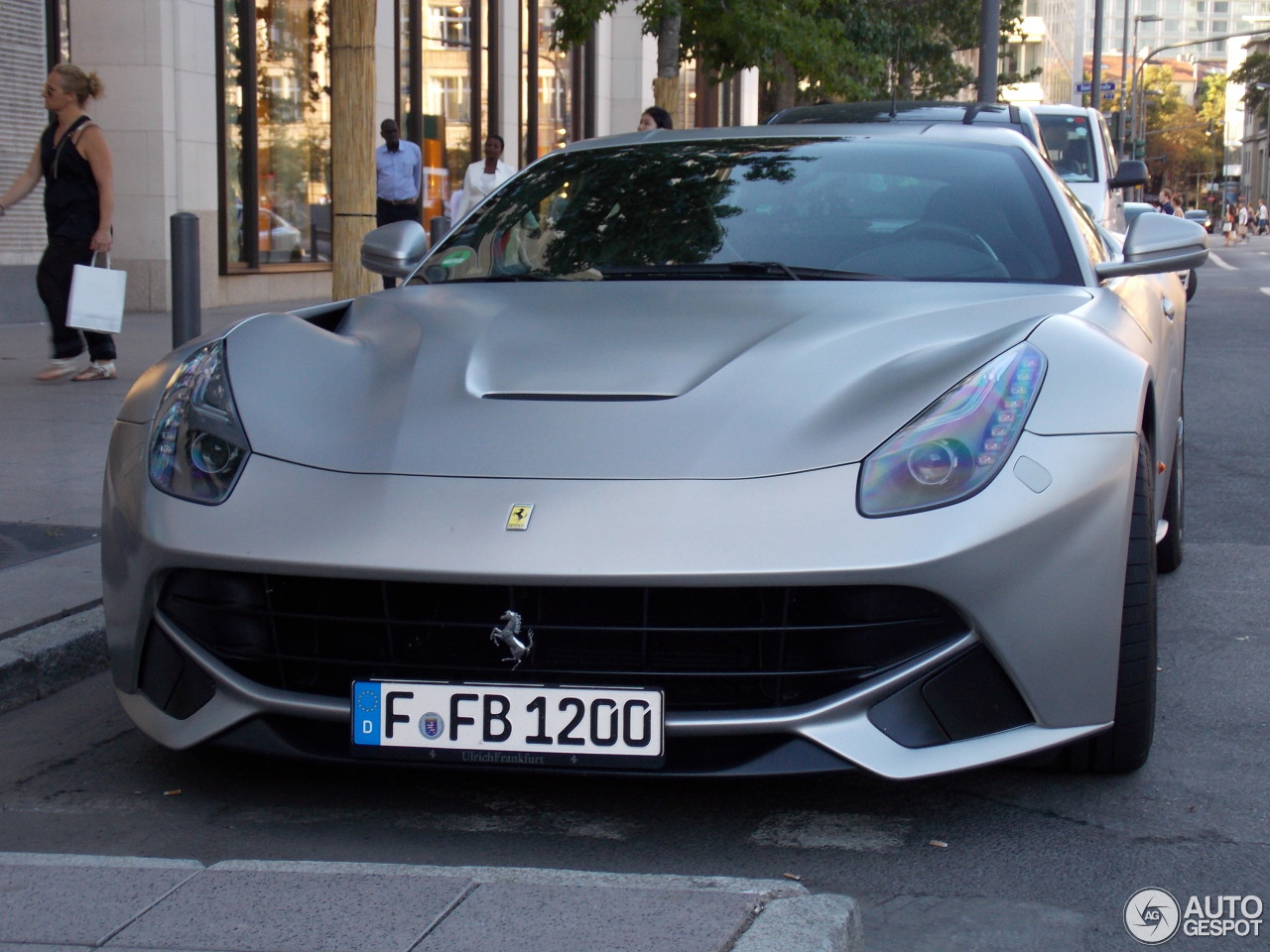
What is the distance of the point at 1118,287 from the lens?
13.2 ft

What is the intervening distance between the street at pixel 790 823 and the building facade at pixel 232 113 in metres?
9.22

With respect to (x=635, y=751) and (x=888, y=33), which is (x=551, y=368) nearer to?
(x=635, y=751)

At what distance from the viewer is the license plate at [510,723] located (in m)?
2.75

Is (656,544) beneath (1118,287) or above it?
beneath

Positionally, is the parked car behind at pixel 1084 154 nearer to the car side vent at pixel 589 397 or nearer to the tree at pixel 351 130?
the tree at pixel 351 130

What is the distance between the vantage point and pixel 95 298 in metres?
8.25

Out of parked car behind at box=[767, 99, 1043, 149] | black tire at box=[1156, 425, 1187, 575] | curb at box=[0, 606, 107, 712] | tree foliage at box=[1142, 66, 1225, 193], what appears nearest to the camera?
curb at box=[0, 606, 107, 712]

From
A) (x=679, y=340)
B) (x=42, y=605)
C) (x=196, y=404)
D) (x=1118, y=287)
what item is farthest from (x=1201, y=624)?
(x=42, y=605)

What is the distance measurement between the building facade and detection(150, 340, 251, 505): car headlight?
29.4 feet

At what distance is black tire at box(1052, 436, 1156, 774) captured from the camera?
3010mm

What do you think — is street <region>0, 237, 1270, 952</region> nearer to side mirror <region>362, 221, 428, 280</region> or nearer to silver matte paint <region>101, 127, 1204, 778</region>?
silver matte paint <region>101, 127, 1204, 778</region>

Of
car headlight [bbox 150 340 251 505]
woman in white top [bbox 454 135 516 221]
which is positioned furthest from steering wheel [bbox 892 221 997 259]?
woman in white top [bbox 454 135 516 221]

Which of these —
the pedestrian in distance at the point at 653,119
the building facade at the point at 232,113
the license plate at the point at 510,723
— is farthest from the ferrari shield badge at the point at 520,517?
the building facade at the point at 232,113

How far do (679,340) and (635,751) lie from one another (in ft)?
3.00
